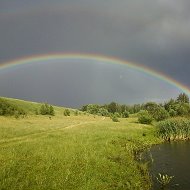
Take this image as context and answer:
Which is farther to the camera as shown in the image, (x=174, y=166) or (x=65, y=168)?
(x=174, y=166)

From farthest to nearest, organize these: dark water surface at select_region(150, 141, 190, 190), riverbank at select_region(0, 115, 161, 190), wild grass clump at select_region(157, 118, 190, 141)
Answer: wild grass clump at select_region(157, 118, 190, 141) → dark water surface at select_region(150, 141, 190, 190) → riverbank at select_region(0, 115, 161, 190)

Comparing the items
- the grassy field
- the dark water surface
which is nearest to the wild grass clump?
the dark water surface

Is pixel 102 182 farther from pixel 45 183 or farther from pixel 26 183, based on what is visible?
pixel 26 183

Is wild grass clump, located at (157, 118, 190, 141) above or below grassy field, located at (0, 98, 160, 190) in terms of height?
above

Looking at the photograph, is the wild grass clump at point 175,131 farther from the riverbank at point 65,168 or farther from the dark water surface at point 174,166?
the riverbank at point 65,168

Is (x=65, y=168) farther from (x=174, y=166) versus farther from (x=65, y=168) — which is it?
(x=174, y=166)

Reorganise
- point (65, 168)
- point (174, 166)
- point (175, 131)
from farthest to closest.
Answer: point (175, 131) → point (174, 166) → point (65, 168)

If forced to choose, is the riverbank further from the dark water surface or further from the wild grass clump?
the wild grass clump

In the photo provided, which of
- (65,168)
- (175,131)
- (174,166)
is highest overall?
(175,131)

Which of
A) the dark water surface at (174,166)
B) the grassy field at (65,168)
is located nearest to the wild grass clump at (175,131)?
the dark water surface at (174,166)

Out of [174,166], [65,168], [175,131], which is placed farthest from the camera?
[175,131]

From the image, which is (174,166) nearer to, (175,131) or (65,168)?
(65,168)

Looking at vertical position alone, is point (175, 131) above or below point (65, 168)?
above

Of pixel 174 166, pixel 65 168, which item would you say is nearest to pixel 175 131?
pixel 174 166
